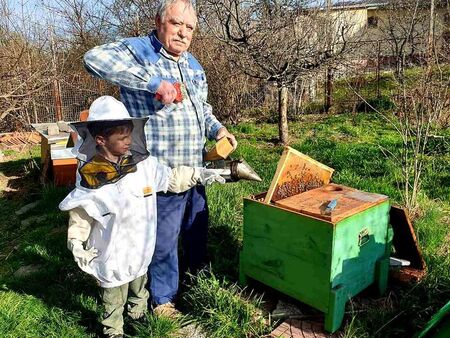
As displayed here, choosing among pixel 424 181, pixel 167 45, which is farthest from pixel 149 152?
pixel 424 181

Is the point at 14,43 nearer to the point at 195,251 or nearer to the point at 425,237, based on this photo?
the point at 195,251

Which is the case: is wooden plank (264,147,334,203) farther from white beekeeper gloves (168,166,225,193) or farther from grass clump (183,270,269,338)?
grass clump (183,270,269,338)

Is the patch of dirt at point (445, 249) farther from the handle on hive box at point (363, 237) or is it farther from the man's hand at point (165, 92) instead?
the man's hand at point (165, 92)

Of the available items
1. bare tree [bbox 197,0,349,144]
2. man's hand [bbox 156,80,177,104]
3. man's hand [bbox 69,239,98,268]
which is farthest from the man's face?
bare tree [bbox 197,0,349,144]

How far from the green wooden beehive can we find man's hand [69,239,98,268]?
0.96 metres

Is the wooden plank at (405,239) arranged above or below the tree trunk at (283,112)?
below

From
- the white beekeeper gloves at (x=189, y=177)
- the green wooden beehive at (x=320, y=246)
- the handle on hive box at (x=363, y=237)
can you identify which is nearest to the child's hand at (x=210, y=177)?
the white beekeeper gloves at (x=189, y=177)

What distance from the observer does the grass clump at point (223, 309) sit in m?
2.46

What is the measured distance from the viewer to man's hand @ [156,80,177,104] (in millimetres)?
2174

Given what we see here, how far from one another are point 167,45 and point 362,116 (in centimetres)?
786

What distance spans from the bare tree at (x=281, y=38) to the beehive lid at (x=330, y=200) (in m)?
4.05

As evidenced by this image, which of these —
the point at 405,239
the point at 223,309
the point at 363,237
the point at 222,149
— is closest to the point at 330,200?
the point at 363,237

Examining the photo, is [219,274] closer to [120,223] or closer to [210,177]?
[210,177]

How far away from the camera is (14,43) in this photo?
29.7 feet
